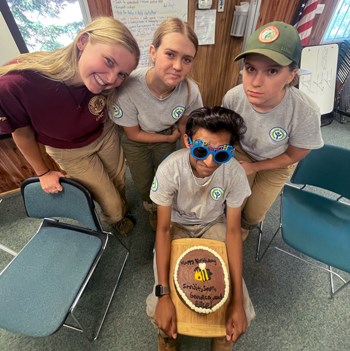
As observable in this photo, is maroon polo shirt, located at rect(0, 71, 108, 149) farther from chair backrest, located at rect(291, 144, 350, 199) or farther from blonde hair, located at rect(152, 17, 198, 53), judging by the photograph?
chair backrest, located at rect(291, 144, 350, 199)

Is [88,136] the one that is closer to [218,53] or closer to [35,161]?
[35,161]

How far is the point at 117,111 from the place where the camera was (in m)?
1.15

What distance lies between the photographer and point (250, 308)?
98 centimetres

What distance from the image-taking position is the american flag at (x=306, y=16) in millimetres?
2348

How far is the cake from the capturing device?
2.81 ft

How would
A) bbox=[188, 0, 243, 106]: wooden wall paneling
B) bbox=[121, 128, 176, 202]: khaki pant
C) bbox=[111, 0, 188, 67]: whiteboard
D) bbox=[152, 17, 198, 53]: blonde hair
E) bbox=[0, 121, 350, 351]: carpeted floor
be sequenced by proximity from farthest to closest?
1. bbox=[188, 0, 243, 106]: wooden wall paneling
2. bbox=[111, 0, 188, 67]: whiteboard
3. bbox=[121, 128, 176, 202]: khaki pant
4. bbox=[0, 121, 350, 351]: carpeted floor
5. bbox=[152, 17, 198, 53]: blonde hair

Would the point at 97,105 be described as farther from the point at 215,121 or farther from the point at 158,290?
the point at 158,290

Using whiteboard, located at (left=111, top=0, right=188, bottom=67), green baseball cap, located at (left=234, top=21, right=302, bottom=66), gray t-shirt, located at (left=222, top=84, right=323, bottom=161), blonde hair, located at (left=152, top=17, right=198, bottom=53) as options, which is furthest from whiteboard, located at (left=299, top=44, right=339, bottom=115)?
blonde hair, located at (left=152, top=17, right=198, bottom=53)

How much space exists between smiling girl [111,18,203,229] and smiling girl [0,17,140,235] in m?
0.11

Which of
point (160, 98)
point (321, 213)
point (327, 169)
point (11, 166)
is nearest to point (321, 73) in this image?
point (327, 169)

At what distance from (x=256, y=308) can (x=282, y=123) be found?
121cm

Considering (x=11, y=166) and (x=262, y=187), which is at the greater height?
(x=262, y=187)

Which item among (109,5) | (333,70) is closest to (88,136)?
(109,5)

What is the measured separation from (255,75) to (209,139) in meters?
0.35
